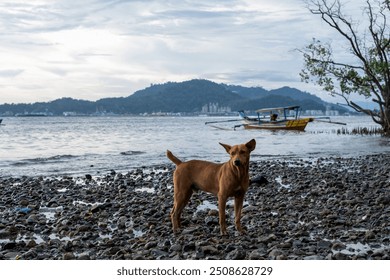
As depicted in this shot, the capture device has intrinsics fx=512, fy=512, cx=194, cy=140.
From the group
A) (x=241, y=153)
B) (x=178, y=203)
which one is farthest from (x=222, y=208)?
(x=241, y=153)

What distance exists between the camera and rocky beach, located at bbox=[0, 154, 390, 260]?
7.52 meters

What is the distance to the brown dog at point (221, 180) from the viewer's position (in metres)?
7.63

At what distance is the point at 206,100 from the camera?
548 ft

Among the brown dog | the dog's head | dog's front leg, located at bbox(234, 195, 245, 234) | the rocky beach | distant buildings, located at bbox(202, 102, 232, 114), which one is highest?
distant buildings, located at bbox(202, 102, 232, 114)

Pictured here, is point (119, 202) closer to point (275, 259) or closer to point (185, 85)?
point (275, 259)

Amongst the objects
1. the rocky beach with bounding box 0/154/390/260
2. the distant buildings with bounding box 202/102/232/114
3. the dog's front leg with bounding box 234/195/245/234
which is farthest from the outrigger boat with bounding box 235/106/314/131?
the distant buildings with bounding box 202/102/232/114

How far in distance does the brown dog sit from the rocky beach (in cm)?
46

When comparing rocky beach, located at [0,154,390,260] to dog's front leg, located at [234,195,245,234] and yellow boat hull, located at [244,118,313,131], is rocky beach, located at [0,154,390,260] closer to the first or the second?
dog's front leg, located at [234,195,245,234]

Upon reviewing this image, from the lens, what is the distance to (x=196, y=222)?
9.60 meters

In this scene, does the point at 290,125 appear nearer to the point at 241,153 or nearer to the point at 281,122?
the point at 281,122

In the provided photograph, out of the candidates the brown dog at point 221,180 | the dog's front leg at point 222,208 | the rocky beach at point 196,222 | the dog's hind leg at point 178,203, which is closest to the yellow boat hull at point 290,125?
the rocky beach at point 196,222

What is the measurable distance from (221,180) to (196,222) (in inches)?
73.6

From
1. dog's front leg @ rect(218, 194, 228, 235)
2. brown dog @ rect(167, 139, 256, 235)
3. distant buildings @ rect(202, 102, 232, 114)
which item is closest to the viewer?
brown dog @ rect(167, 139, 256, 235)

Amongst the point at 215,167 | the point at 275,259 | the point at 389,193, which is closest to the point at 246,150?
the point at 215,167
